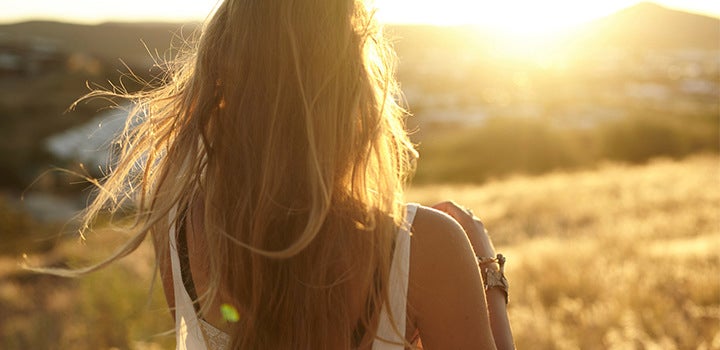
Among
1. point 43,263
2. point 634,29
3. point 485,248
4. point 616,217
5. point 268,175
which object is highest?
point 634,29

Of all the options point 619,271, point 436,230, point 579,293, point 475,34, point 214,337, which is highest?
point 475,34

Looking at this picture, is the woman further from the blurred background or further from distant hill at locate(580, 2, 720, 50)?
distant hill at locate(580, 2, 720, 50)

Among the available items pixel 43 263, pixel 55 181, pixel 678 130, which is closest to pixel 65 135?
pixel 55 181

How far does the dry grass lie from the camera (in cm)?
414

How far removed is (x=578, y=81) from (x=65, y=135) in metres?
60.8

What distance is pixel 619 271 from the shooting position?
17.9 ft

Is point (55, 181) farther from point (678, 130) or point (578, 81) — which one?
point (578, 81)

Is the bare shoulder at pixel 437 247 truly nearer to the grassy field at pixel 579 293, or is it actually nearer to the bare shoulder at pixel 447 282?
the bare shoulder at pixel 447 282

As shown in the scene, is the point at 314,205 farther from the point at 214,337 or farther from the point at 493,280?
the point at 493,280

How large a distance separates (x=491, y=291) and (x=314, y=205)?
28.8 inches

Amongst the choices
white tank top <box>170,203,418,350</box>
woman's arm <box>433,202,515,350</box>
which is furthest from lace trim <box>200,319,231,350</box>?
woman's arm <box>433,202,515,350</box>

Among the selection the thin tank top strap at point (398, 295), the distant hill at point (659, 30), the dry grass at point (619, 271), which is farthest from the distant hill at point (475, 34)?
the thin tank top strap at point (398, 295)

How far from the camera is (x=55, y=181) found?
33.0 m

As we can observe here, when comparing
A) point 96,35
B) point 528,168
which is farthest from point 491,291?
point 96,35
